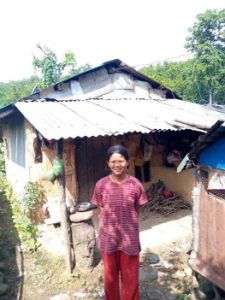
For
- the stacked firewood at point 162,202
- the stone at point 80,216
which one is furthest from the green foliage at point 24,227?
the stacked firewood at point 162,202

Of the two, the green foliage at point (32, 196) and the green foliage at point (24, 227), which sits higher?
the green foliage at point (32, 196)

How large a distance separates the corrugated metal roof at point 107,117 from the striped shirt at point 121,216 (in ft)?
6.63

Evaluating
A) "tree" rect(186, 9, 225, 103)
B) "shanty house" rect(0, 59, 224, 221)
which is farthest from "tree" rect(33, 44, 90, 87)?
"tree" rect(186, 9, 225, 103)

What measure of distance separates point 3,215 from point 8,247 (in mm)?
2361

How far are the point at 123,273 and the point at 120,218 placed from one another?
74 centimetres

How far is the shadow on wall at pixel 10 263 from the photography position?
5141mm

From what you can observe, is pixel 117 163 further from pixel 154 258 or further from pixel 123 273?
pixel 154 258

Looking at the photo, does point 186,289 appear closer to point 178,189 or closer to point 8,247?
point 8,247

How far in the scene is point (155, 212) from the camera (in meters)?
8.83

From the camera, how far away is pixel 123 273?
3871mm

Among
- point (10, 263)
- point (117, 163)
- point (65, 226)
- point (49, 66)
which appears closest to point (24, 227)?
point (10, 263)

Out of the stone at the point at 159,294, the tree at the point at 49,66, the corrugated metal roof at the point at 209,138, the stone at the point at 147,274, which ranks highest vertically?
the tree at the point at 49,66

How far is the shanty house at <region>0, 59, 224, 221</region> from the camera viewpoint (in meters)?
6.89

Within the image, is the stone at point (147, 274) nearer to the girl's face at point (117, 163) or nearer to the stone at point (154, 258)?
the stone at point (154, 258)
